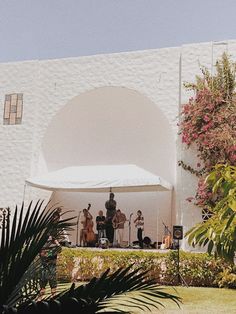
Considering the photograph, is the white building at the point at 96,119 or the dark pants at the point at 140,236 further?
the white building at the point at 96,119

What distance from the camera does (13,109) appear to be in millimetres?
18484

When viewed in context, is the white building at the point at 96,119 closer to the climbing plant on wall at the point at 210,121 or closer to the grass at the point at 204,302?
the climbing plant on wall at the point at 210,121

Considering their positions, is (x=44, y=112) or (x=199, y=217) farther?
(x=44, y=112)

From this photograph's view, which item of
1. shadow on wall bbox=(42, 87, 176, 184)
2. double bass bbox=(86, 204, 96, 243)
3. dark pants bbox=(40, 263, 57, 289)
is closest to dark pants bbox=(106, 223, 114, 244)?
double bass bbox=(86, 204, 96, 243)

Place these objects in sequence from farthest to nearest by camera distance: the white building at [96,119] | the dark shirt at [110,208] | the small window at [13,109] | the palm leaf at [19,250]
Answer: the small window at [13,109] → the white building at [96,119] → the dark shirt at [110,208] → the palm leaf at [19,250]

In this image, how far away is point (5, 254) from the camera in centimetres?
282

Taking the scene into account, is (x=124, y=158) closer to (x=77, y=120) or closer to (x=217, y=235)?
Result: (x=77, y=120)

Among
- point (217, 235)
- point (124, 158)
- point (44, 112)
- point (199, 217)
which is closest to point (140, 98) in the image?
point (124, 158)

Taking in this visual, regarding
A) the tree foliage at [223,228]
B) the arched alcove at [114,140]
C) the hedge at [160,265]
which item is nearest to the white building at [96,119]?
the arched alcove at [114,140]

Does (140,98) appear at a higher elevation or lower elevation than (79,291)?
higher

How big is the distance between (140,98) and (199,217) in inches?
189

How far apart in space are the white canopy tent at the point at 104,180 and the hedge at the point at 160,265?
2.84m

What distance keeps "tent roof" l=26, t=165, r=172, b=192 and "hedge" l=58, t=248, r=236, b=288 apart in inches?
111

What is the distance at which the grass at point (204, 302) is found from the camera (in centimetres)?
835
